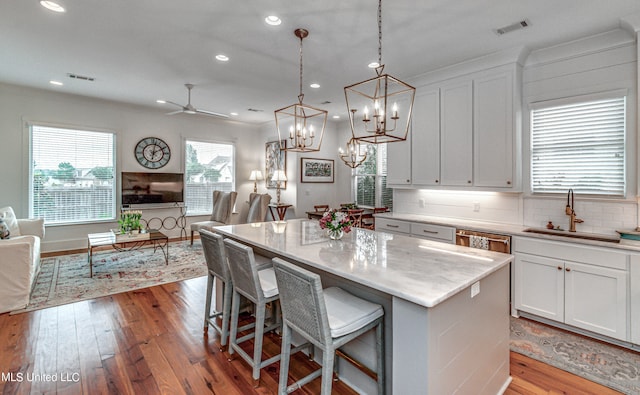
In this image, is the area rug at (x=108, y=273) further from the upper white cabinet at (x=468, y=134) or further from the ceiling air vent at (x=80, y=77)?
the upper white cabinet at (x=468, y=134)

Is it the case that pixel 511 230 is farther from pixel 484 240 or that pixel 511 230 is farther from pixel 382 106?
pixel 382 106

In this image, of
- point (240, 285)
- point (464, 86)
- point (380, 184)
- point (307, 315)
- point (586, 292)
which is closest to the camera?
point (307, 315)

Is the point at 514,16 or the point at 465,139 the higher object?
the point at 514,16

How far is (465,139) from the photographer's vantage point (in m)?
3.75

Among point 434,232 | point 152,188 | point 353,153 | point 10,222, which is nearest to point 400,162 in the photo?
point 353,153

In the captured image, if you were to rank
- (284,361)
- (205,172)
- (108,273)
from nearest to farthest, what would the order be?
(284,361) < (108,273) < (205,172)

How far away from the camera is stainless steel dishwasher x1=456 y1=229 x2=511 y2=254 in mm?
3140

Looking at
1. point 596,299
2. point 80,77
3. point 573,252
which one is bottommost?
point 596,299

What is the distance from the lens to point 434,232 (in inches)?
146

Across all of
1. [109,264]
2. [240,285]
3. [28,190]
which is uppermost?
[28,190]

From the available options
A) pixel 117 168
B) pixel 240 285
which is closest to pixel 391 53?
pixel 240 285

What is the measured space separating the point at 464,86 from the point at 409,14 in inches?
57.2

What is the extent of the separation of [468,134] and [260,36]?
2.62 m

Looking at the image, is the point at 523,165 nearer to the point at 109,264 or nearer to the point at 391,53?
the point at 391,53
